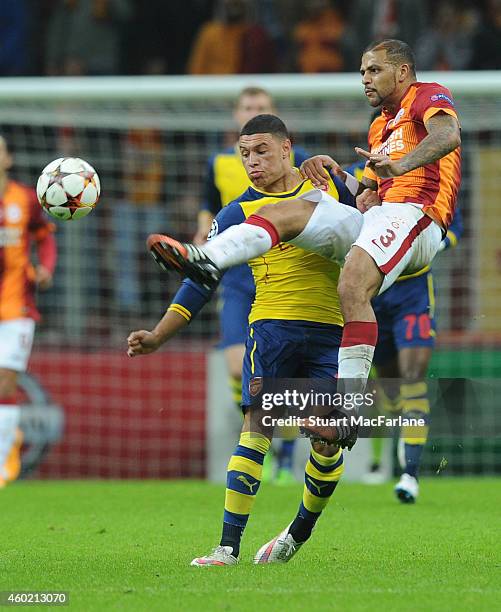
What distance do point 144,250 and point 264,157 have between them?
294 inches

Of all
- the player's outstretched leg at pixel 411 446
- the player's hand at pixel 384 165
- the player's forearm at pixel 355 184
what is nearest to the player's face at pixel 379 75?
the player's forearm at pixel 355 184

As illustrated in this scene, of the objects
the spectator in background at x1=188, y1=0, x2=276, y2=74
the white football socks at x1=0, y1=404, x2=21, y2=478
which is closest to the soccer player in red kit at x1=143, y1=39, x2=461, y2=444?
the white football socks at x1=0, y1=404, x2=21, y2=478

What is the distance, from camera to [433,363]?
454 inches

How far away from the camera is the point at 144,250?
1316 centimetres

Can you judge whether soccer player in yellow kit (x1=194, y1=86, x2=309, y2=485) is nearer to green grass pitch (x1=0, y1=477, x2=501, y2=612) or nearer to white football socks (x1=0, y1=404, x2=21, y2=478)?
green grass pitch (x1=0, y1=477, x2=501, y2=612)

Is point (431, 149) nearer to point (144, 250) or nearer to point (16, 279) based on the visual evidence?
point (16, 279)

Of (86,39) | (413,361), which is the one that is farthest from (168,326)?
(86,39)

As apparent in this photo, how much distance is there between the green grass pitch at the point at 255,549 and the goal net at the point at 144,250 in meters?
1.63

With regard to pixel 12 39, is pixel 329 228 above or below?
below

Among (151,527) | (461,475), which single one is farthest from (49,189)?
(461,475)

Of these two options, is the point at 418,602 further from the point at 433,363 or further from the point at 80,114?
the point at 80,114

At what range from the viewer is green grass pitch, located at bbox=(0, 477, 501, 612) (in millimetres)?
4879

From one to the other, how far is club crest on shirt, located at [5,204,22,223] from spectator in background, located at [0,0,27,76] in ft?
15.1

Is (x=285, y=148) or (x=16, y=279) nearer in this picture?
(x=285, y=148)
